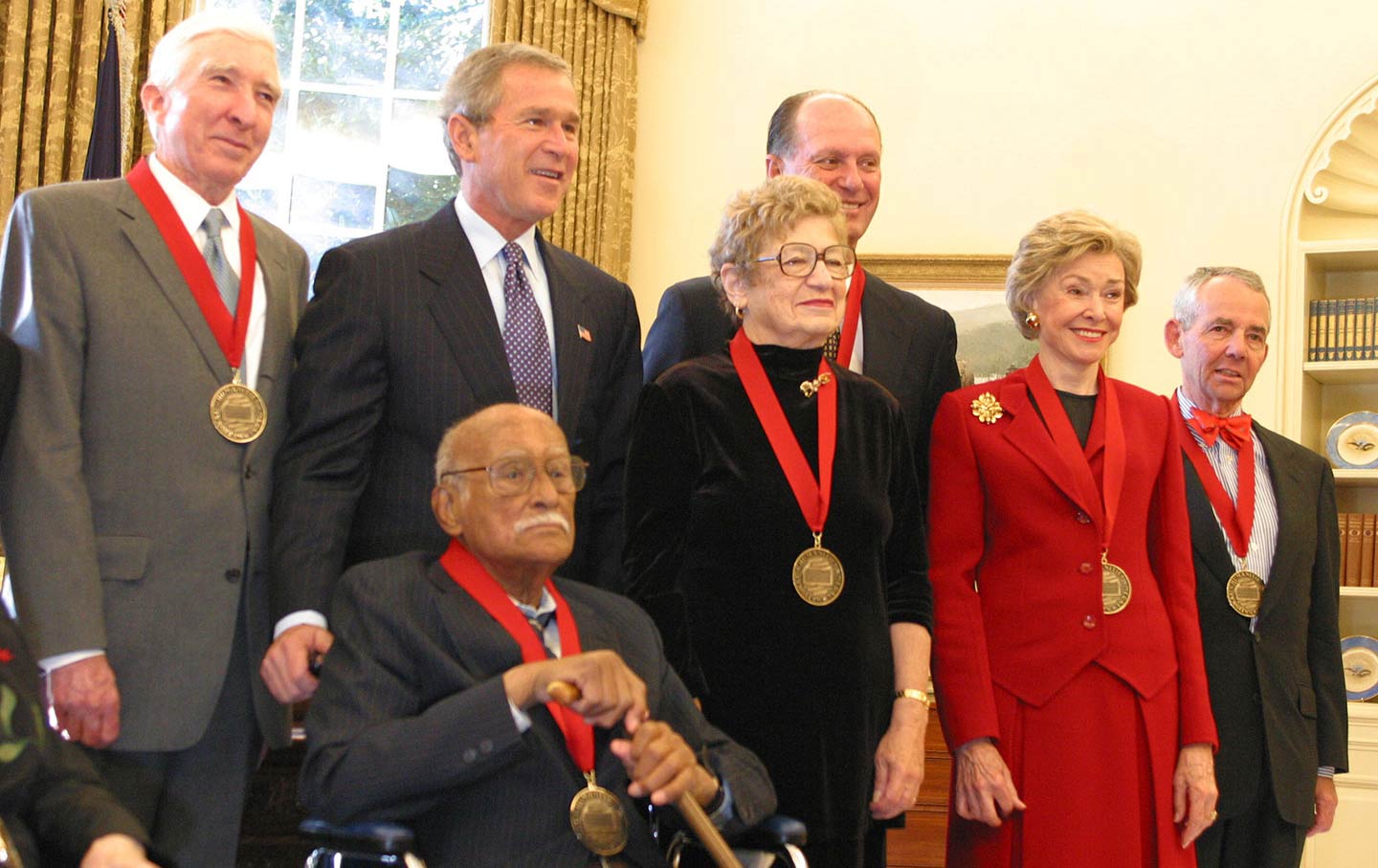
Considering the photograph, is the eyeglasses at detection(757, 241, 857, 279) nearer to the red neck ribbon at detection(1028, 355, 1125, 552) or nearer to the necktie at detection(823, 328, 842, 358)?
the necktie at detection(823, 328, 842, 358)

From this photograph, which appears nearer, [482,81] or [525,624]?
[525,624]

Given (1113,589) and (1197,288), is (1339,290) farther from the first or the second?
(1113,589)

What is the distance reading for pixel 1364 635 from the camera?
6.46 metres

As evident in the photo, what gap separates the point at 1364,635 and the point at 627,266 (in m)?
3.77

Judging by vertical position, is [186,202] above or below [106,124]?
below

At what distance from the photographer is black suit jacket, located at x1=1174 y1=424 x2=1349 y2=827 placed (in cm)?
341

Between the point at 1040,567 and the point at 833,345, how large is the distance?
0.66 m

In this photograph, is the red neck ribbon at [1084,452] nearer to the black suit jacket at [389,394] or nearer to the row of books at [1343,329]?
the black suit jacket at [389,394]

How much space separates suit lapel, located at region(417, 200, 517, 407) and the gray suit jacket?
1.30 feet

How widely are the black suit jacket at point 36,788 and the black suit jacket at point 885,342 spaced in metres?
1.61

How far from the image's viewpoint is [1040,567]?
298 centimetres

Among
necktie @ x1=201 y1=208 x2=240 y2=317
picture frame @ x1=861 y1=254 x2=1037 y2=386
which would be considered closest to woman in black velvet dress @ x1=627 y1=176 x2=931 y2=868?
necktie @ x1=201 y1=208 x2=240 y2=317

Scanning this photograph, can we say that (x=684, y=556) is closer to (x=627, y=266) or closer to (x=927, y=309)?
(x=927, y=309)

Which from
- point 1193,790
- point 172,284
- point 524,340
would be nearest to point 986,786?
point 1193,790
